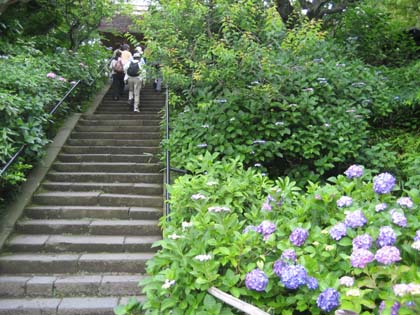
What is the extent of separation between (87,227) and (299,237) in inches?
133

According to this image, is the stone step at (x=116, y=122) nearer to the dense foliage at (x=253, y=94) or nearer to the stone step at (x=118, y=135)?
the stone step at (x=118, y=135)

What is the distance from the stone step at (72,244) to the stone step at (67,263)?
0.10m

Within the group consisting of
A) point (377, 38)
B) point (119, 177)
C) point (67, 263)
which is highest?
point (377, 38)

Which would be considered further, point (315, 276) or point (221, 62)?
point (221, 62)

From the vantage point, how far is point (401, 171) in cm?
528

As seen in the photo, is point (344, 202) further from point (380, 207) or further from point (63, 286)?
point (63, 286)

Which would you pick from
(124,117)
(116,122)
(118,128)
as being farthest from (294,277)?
(124,117)

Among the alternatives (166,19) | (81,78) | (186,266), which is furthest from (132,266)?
(81,78)

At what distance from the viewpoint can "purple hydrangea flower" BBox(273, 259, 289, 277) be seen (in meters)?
2.00

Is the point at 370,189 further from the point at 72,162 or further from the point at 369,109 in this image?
the point at 72,162

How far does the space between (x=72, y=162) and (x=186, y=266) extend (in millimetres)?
4701

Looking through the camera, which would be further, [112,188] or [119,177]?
[119,177]

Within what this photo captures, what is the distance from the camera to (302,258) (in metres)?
2.09

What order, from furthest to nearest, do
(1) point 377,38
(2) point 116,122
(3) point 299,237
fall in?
(1) point 377,38
(2) point 116,122
(3) point 299,237
